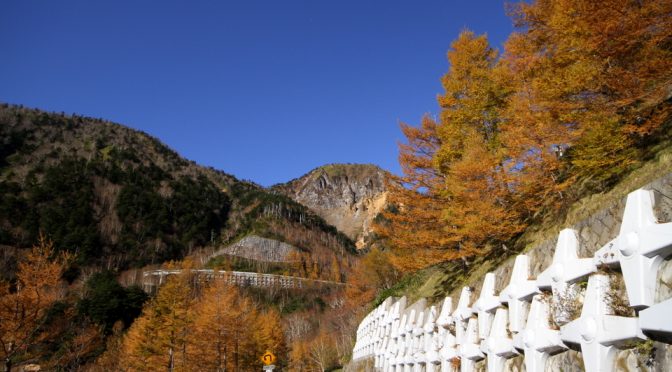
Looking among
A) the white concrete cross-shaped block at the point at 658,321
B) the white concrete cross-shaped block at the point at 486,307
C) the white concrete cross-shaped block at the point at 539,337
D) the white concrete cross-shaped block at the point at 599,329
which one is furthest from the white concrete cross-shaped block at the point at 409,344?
the white concrete cross-shaped block at the point at 658,321

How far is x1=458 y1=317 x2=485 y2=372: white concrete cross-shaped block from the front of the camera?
552 centimetres

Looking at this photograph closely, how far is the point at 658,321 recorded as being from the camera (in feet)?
8.90

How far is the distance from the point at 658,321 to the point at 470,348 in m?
3.14

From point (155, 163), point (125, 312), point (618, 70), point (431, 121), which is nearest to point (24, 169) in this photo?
point (155, 163)

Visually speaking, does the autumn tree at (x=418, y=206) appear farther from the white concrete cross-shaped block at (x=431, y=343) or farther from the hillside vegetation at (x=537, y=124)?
the white concrete cross-shaped block at (x=431, y=343)

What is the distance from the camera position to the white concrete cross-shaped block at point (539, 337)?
3844 mm

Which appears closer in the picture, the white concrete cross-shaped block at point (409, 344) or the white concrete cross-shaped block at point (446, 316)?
the white concrete cross-shaped block at point (446, 316)

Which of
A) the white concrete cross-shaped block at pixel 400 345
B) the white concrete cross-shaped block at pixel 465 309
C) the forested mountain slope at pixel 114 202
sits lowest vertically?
the white concrete cross-shaped block at pixel 400 345

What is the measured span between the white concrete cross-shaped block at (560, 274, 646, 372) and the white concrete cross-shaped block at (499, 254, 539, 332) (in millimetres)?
842

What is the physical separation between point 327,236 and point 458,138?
14422cm

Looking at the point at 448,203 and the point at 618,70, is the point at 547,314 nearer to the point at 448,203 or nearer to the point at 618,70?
the point at 618,70

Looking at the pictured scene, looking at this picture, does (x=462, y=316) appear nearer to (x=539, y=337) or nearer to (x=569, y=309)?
(x=539, y=337)

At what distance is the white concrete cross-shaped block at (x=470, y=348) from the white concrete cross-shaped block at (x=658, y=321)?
9.43 ft

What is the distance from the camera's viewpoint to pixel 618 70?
7.23 m
